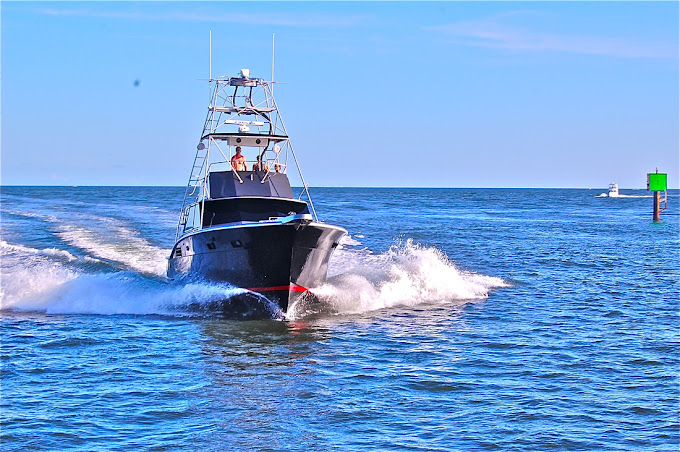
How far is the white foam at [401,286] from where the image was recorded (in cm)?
1953

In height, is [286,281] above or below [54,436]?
above

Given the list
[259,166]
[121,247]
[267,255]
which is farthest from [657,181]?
[267,255]

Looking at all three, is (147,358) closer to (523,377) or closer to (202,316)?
(202,316)

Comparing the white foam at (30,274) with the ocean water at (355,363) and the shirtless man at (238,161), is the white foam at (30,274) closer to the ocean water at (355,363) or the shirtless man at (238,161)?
the ocean water at (355,363)

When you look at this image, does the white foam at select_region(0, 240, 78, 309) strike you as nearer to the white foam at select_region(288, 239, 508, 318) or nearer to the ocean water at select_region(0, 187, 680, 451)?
the ocean water at select_region(0, 187, 680, 451)

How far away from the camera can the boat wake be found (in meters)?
18.3

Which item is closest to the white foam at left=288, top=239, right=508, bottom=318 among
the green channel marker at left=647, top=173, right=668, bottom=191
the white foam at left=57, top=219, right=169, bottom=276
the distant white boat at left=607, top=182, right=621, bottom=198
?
the white foam at left=57, top=219, right=169, bottom=276

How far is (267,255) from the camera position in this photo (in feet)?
57.3

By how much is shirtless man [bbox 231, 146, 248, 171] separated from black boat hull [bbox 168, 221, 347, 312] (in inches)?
101

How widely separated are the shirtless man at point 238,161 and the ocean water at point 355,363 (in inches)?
136

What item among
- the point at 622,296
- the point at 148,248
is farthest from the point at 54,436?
the point at 148,248

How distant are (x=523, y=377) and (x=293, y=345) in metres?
4.65

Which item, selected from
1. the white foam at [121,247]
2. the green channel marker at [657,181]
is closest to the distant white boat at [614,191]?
the green channel marker at [657,181]

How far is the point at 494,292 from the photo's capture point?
74.3 feet
